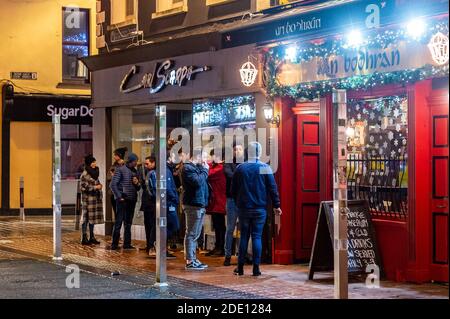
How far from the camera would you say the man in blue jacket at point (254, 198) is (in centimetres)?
1247

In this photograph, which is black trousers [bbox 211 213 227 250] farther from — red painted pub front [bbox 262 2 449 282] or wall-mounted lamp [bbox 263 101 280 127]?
wall-mounted lamp [bbox 263 101 280 127]

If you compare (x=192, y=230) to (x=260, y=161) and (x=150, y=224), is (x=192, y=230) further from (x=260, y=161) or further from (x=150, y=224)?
(x=150, y=224)

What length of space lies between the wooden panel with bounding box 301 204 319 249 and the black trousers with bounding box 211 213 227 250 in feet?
5.46

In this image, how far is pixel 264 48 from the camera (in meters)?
14.1

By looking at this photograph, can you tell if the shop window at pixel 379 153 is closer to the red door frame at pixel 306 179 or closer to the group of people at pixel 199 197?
the red door frame at pixel 306 179

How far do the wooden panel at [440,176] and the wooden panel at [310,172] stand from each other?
113 inches

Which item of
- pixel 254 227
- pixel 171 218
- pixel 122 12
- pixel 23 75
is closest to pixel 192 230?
pixel 171 218

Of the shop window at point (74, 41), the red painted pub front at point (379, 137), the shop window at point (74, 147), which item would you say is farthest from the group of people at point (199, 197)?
the shop window at point (74, 41)

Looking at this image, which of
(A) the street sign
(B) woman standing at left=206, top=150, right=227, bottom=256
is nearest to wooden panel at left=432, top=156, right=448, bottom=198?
(B) woman standing at left=206, top=150, right=227, bottom=256

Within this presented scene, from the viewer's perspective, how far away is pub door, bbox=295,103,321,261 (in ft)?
46.1

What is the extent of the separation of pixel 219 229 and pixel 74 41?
1448 cm

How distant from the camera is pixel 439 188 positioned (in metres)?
11.6
